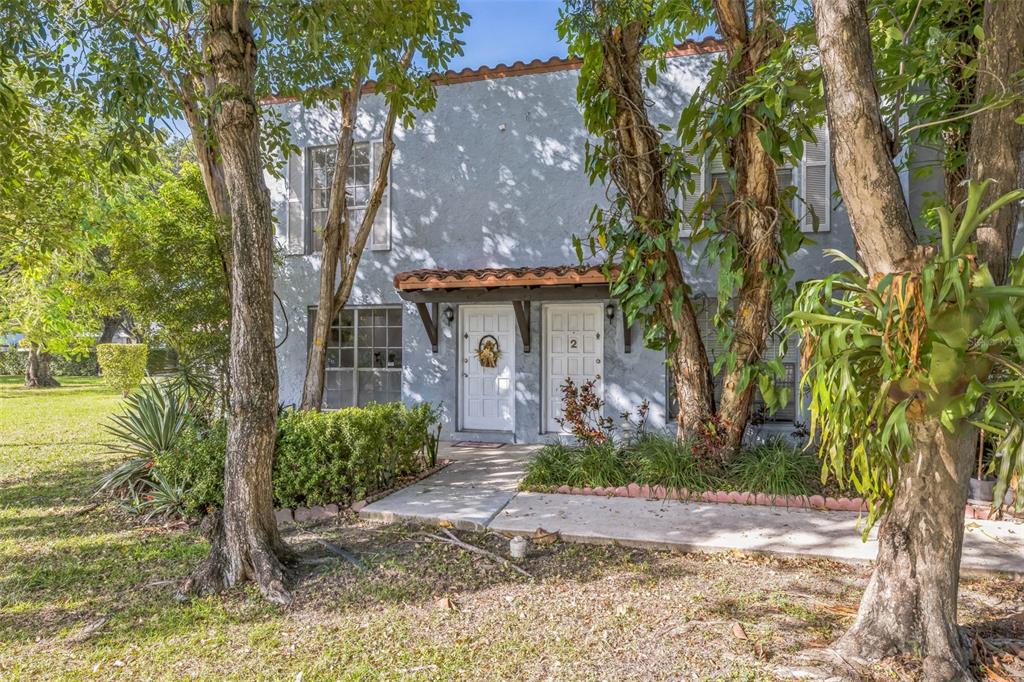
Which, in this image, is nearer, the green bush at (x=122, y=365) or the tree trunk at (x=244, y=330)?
the tree trunk at (x=244, y=330)

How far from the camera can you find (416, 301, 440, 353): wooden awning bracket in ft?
31.5

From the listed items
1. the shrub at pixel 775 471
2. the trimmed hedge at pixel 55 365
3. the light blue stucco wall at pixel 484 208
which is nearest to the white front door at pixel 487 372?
the light blue stucco wall at pixel 484 208

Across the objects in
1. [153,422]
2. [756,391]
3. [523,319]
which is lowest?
[153,422]

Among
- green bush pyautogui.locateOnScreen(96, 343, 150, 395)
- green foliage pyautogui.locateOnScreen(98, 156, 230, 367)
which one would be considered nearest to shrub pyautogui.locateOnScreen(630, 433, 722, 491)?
green foliage pyautogui.locateOnScreen(98, 156, 230, 367)

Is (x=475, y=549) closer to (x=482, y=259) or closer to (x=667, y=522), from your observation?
(x=667, y=522)

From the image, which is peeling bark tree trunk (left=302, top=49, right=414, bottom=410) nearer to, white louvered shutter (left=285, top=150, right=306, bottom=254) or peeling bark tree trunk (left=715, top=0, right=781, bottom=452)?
white louvered shutter (left=285, top=150, right=306, bottom=254)

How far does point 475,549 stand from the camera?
489cm

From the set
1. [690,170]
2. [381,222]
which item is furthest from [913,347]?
[381,222]

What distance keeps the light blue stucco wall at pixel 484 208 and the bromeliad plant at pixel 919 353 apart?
6030 mm

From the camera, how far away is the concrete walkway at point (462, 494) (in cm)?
572

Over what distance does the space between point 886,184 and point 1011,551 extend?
3434 mm

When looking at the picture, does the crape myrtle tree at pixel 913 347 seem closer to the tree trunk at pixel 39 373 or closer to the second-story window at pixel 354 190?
the second-story window at pixel 354 190

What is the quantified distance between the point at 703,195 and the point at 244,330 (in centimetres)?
480

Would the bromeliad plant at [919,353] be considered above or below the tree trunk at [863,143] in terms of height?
below
